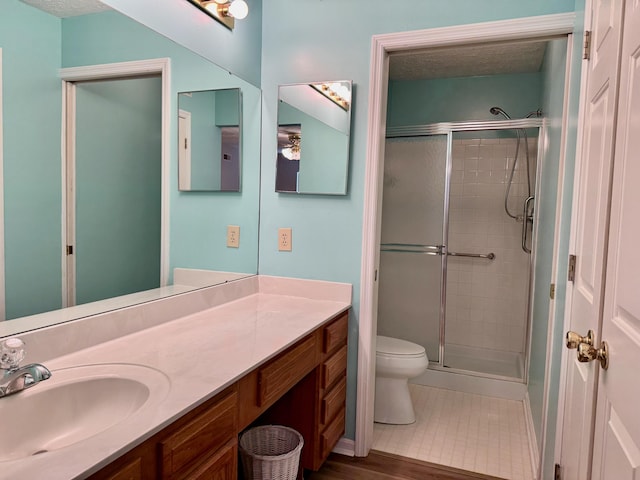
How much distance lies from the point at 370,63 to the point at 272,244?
3.41ft

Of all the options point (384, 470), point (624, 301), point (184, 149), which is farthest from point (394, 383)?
point (624, 301)

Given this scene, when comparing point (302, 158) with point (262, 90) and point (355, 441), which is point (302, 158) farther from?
point (355, 441)

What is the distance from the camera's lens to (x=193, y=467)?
109cm

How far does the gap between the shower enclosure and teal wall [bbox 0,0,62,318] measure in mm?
2582

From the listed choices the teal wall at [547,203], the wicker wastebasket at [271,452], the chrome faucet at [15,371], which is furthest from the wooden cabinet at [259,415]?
the teal wall at [547,203]

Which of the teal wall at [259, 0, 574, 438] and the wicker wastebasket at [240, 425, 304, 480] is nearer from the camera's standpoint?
the wicker wastebasket at [240, 425, 304, 480]

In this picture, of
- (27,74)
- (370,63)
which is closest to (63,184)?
(27,74)

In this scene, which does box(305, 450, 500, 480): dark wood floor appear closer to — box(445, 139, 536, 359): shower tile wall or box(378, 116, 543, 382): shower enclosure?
box(378, 116, 543, 382): shower enclosure

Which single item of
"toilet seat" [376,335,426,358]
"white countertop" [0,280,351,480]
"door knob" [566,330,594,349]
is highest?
"door knob" [566,330,594,349]

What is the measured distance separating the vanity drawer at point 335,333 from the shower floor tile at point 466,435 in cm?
71

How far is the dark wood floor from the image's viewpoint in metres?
2.10

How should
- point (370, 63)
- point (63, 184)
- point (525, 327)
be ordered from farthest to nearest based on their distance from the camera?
point (525, 327), point (370, 63), point (63, 184)

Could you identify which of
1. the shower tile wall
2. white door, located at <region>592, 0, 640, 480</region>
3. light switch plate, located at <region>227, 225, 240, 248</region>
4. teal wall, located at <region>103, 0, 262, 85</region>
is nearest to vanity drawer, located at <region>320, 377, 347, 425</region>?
light switch plate, located at <region>227, 225, 240, 248</region>

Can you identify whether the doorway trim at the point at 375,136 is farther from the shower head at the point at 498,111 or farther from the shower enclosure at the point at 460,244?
the shower head at the point at 498,111
